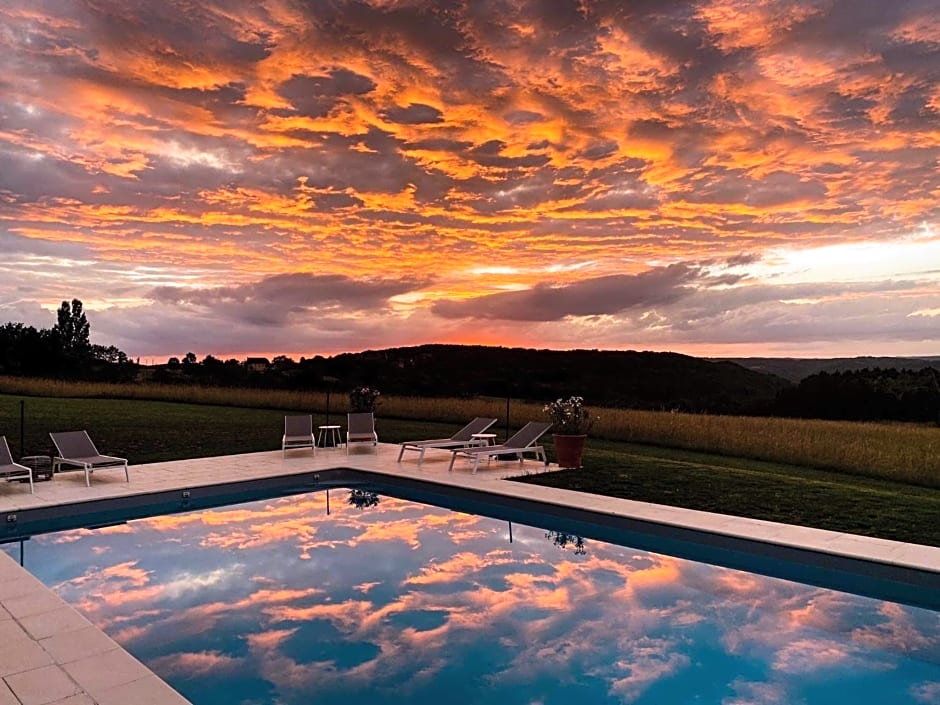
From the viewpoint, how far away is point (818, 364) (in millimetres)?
26141

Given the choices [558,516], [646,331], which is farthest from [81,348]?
[558,516]

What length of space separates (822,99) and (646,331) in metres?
9.53

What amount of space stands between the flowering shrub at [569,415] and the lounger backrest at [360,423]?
3.36 metres

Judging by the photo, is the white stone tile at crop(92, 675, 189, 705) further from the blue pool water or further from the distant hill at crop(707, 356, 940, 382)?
the distant hill at crop(707, 356, 940, 382)

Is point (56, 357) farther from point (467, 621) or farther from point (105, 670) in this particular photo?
point (105, 670)

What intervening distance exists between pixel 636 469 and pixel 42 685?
27.4ft

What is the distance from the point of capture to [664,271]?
1755cm

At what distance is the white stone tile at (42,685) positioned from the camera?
3.56 metres

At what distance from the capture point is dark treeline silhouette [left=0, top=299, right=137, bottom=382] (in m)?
25.6

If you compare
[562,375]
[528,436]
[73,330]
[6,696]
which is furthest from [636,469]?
[73,330]

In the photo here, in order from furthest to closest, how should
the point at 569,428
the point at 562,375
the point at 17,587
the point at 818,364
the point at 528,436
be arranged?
1. the point at 562,375
2. the point at 818,364
3. the point at 528,436
4. the point at 569,428
5. the point at 17,587

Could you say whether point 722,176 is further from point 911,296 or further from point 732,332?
point 732,332

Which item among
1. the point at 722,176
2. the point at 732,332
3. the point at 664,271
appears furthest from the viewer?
the point at 732,332

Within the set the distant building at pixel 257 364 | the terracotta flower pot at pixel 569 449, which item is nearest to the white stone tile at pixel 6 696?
the terracotta flower pot at pixel 569 449
